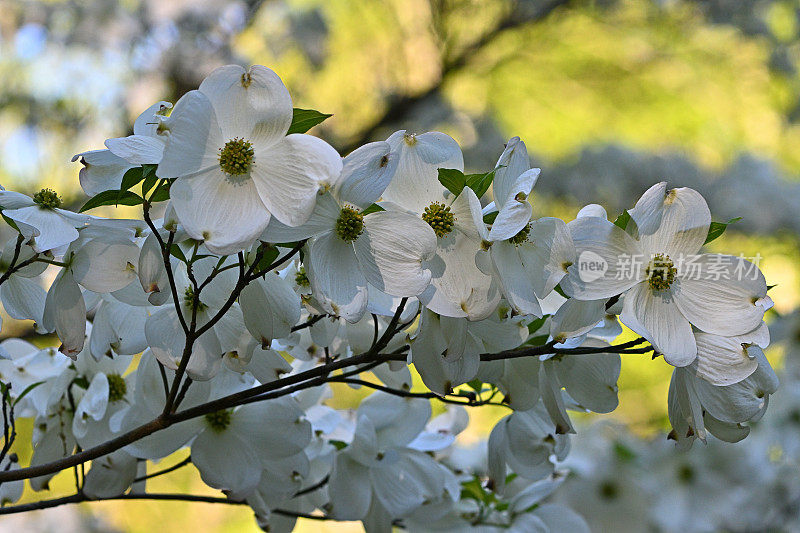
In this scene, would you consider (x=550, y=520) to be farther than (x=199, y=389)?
Yes

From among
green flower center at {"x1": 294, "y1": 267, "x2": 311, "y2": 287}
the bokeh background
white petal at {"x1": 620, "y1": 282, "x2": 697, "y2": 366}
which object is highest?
green flower center at {"x1": 294, "y1": 267, "x2": 311, "y2": 287}

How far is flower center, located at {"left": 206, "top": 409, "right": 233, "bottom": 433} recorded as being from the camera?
0.40m

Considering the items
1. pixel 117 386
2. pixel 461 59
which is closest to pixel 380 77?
pixel 461 59

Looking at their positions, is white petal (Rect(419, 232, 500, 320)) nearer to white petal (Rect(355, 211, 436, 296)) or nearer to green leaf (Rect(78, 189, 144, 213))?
white petal (Rect(355, 211, 436, 296))

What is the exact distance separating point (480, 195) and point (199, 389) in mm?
175

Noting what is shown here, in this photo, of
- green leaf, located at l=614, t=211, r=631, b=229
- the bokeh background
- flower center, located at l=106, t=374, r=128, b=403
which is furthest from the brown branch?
green leaf, located at l=614, t=211, r=631, b=229

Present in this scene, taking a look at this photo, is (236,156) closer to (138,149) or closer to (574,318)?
(138,149)

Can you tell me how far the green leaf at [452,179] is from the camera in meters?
0.30

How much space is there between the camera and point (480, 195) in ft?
1.02

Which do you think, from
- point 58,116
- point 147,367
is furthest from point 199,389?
point 58,116

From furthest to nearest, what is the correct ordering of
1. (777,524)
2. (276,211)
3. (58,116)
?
(58,116), (777,524), (276,211)

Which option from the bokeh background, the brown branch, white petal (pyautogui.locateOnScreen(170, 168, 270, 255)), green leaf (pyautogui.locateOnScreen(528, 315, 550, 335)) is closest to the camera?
white petal (pyautogui.locateOnScreen(170, 168, 270, 255))

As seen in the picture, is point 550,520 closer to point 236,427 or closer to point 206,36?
point 236,427

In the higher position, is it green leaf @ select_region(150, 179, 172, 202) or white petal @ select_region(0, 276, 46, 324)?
green leaf @ select_region(150, 179, 172, 202)
